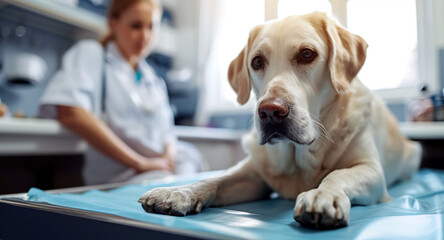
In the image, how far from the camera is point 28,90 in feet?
6.78

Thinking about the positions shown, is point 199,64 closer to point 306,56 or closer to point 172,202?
point 306,56

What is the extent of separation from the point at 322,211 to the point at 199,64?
2.74m

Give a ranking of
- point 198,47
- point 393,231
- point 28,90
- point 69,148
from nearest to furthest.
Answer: point 393,231
point 69,148
point 28,90
point 198,47

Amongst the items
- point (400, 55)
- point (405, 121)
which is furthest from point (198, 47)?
point (400, 55)

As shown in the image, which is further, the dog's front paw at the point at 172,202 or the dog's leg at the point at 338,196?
the dog's front paw at the point at 172,202

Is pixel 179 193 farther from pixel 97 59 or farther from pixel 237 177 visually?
pixel 97 59

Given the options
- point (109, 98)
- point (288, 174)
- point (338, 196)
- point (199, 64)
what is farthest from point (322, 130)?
point (199, 64)

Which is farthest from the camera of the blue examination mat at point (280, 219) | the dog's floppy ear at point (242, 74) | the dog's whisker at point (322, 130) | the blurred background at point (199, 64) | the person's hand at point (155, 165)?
the person's hand at point (155, 165)

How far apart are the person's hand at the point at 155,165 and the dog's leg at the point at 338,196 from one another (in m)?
0.98

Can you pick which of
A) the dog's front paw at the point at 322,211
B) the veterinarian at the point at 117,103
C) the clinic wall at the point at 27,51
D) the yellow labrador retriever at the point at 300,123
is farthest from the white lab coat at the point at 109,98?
the dog's front paw at the point at 322,211

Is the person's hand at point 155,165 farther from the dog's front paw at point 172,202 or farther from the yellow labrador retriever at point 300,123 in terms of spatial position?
the dog's front paw at point 172,202

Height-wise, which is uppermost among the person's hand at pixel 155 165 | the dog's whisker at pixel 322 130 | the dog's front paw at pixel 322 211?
the dog's whisker at pixel 322 130

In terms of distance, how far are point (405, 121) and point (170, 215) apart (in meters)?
2.10

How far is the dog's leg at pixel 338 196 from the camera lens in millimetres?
502
